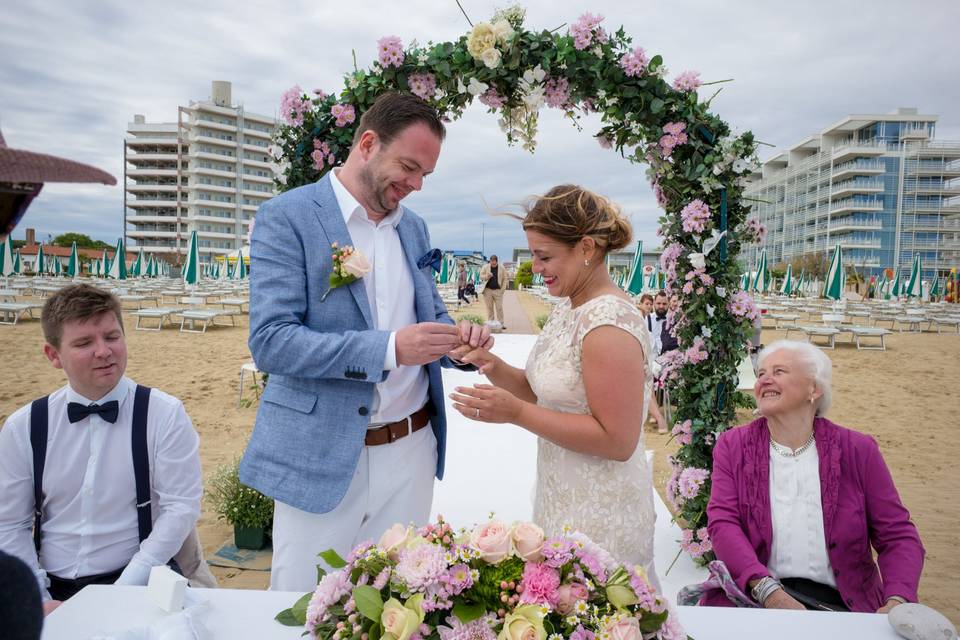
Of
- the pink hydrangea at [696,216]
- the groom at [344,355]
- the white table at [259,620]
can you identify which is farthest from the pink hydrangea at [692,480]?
the white table at [259,620]

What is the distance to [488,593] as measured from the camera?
1214 millimetres

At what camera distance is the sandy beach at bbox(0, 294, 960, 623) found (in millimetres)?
5012

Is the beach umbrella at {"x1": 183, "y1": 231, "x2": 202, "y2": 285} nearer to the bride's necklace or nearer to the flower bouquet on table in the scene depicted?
the bride's necklace

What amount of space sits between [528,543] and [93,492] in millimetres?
1916

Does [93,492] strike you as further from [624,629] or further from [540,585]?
[624,629]

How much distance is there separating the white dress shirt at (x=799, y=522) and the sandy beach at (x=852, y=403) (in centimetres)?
217

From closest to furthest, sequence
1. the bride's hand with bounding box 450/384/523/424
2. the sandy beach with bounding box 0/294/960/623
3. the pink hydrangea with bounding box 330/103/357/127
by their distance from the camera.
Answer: the bride's hand with bounding box 450/384/523/424 → the pink hydrangea with bounding box 330/103/357/127 → the sandy beach with bounding box 0/294/960/623

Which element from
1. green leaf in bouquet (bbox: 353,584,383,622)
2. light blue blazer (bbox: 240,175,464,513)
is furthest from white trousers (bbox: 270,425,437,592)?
green leaf in bouquet (bbox: 353,584,383,622)

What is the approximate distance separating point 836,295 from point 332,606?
2495cm

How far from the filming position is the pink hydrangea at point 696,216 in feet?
13.5

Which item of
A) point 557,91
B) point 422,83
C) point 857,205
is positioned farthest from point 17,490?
point 857,205

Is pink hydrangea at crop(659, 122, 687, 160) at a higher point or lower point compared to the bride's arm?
higher

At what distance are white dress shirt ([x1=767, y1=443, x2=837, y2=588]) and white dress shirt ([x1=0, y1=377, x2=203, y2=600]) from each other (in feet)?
7.80

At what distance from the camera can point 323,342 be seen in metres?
2.04
